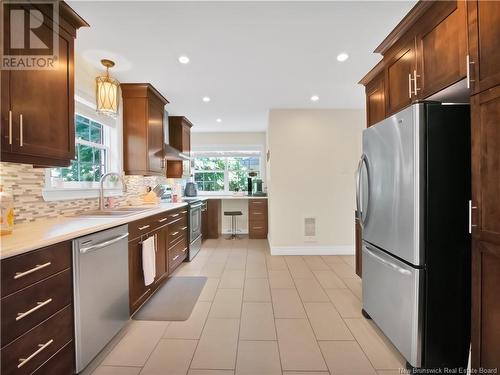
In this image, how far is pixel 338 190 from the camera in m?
4.53

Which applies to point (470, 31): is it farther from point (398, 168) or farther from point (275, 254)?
point (275, 254)

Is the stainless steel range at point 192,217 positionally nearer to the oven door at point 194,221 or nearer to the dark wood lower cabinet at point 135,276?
the oven door at point 194,221

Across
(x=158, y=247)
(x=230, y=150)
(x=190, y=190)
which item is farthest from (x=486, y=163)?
(x=230, y=150)

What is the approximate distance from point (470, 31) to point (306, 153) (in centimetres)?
322

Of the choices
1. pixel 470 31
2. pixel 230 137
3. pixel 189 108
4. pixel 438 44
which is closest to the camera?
pixel 470 31

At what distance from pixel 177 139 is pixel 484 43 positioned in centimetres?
449

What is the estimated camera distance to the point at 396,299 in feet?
5.76

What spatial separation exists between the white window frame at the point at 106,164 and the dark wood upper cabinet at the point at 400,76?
3002 mm

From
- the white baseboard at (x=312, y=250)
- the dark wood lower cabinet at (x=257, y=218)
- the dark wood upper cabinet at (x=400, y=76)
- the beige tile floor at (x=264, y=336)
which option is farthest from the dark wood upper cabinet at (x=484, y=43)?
the dark wood lower cabinet at (x=257, y=218)

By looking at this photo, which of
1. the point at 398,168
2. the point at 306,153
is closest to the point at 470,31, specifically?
the point at 398,168

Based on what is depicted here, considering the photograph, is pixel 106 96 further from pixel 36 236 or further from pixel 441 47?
pixel 441 47

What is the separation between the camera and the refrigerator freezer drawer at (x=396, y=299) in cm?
157

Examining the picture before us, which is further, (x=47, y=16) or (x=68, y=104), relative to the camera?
(x=68, y=104)

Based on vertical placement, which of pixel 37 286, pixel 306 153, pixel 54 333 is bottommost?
pixel 54 333
